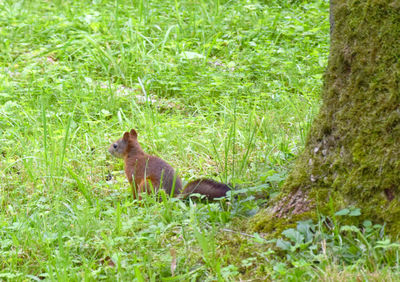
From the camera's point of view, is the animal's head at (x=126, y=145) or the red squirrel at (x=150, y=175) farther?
the animal's head at (x=126, y=145)

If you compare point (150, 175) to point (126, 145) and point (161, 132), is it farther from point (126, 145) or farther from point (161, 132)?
point (161, 132)

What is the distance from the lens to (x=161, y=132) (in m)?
5.12

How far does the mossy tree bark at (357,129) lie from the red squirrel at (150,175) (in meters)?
0.63

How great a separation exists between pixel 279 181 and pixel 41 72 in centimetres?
389

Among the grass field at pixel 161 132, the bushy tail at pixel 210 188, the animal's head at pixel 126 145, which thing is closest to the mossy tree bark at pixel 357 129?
the grass field at pixel 161 132

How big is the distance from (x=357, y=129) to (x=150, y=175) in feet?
6.23

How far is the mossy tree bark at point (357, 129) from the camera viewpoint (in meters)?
2.55

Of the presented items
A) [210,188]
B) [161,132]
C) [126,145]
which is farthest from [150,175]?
[161,132]

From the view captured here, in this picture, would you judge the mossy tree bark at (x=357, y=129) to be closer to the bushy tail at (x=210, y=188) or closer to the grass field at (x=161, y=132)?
the grass field at (x=161, y=132)

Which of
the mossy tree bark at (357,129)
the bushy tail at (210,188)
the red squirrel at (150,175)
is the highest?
the mossy tree bark at (357,129)

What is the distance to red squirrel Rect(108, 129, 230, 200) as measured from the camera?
351 centimetres

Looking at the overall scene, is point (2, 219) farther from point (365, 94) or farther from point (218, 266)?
point (365, 94)

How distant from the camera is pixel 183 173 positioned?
15.0 feet

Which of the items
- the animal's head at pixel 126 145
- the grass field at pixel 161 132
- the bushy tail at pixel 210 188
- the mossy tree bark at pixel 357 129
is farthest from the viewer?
the animal's head at pixel 126 145
